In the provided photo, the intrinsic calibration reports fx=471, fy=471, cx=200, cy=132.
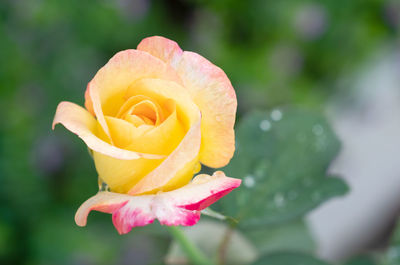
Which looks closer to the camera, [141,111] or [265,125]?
[141,111]

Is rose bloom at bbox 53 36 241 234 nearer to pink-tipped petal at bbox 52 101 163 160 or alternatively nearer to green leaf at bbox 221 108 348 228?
pink-tipped petal at bbox 52 101 163 160

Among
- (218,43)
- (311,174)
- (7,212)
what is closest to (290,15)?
(218,43)

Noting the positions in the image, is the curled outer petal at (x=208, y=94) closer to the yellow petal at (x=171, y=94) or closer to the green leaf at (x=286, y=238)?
the yellow petal at (x=171, y=94)

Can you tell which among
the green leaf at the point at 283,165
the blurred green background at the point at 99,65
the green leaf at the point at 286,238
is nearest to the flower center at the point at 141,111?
→ the green leaf at the point at 283,165

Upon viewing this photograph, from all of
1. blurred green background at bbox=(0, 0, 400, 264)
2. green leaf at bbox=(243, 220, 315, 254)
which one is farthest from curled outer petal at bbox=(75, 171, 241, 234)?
blurred green background at bbox=(0, 0, 400, 264)

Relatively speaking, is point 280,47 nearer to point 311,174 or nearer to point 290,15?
point 290,15

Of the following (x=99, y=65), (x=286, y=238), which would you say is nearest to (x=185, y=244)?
(x=286, y=238)

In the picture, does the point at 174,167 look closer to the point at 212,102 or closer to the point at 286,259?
the point at 212,102
